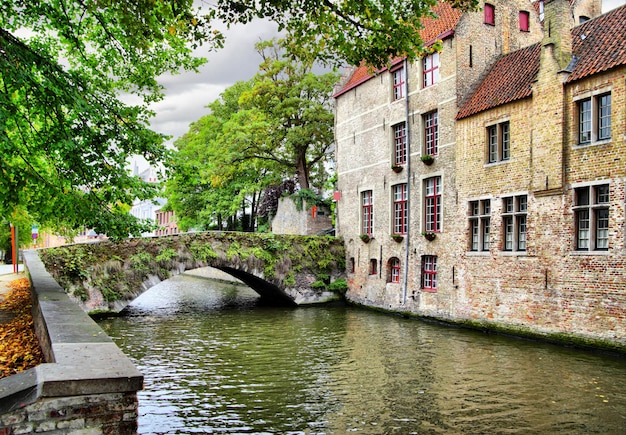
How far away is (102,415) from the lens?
3.79 meters

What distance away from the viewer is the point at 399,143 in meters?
20.6

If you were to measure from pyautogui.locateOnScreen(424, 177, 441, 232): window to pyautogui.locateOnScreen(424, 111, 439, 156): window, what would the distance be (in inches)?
37.3

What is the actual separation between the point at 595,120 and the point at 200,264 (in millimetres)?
13462

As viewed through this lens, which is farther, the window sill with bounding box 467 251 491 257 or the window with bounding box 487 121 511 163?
the window sill with bounding box 467 251 491 257

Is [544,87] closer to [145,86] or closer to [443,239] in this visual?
[443,239]

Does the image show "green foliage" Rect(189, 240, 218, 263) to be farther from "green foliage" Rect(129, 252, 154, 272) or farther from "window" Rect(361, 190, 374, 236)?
"window" Rect(361, 190, 374, 236)

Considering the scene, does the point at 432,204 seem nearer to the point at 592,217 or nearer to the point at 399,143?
the point at 399,143

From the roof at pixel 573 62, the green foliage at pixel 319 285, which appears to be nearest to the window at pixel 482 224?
the roof at pixel 573 62

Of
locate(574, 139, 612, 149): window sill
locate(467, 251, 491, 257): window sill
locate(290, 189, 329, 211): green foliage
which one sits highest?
locate(574, 139, 612, 149): window sill

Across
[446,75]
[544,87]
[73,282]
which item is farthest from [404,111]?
[73,282]

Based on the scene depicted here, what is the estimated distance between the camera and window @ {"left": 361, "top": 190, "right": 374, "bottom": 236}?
22359mm

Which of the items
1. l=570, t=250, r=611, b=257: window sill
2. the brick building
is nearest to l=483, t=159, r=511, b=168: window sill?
the brick building

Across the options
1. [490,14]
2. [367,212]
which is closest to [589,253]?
[490,14]

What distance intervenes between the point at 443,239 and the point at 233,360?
27.3 feet
